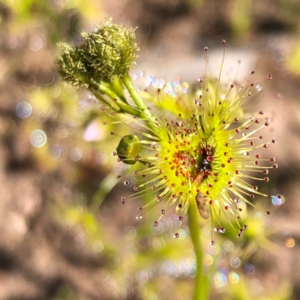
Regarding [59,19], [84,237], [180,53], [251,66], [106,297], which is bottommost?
[106,297]

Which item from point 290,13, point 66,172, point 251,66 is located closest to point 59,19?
point 66,172

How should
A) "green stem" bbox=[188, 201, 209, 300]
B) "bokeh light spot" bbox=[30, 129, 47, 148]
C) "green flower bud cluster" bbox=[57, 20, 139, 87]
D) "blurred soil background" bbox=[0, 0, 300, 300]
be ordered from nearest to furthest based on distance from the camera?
1. "green flower bud cluster" bbox=[57, 20, 139, 87]
2. "green stem" bbox=[188, 201, 209, 300]
3. "blurred soil background" bbox=[0, 0, 300, 300]
4. "bokeh light spot" bbox=[30, 129, 47, 148]

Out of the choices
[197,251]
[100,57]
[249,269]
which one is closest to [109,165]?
[249,269]

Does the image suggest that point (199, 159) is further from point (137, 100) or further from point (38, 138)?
point (38, 138)

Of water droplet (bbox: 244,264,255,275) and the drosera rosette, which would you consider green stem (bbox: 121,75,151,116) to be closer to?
the drosera rosette

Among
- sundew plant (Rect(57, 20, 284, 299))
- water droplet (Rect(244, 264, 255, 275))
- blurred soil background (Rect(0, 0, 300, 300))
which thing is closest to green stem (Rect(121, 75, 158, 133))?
sundew plant (Rect(57, 20, 284, 299))

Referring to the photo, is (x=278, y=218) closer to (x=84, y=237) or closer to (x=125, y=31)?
(x=84, y=237)

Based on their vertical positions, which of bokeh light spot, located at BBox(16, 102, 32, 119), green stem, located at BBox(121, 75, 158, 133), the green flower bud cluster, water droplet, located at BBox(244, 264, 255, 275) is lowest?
water droplet, located at BBox(244, 264, 255, 275)
